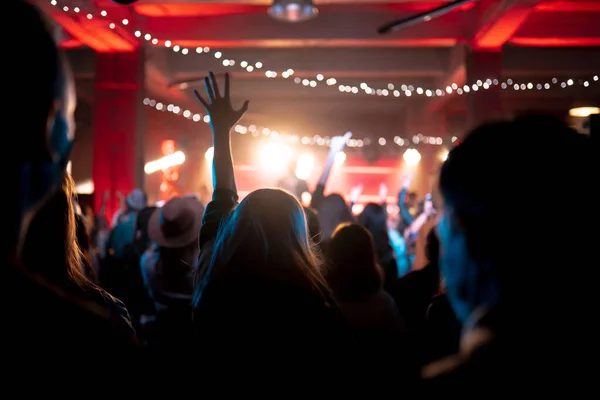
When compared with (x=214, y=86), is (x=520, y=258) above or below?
below

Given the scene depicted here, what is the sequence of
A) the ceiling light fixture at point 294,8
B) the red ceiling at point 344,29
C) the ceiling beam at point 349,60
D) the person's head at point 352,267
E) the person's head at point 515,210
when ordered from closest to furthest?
the person's head at point 515,210, the person's head at point 352,267, the ceiling light fixture at point 294,8, the red ceiling at point 344,29, the ceiling beam at point 349,60

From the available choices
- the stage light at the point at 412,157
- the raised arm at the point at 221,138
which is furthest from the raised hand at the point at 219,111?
the stage light at the point at 412,157

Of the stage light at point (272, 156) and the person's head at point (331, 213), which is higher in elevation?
the stage light at point (272, 156)

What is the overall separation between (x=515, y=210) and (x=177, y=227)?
89.6 inches

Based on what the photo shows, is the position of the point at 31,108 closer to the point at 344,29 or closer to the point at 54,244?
the point at 54,244

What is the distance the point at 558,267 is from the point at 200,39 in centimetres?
857

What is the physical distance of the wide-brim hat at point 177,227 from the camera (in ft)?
9.02

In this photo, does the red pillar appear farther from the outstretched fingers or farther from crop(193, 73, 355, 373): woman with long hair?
crop(193, 73, 355, 373): woman with long hair

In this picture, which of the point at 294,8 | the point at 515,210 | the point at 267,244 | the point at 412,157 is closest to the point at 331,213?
the point at 267,244

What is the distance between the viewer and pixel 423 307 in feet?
8.57

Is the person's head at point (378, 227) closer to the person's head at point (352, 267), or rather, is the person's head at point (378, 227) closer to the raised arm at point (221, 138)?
the person's head at point (352, 267)

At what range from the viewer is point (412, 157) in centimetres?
1501

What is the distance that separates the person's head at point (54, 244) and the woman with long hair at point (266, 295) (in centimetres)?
34

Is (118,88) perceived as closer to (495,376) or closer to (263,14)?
(263,14)
